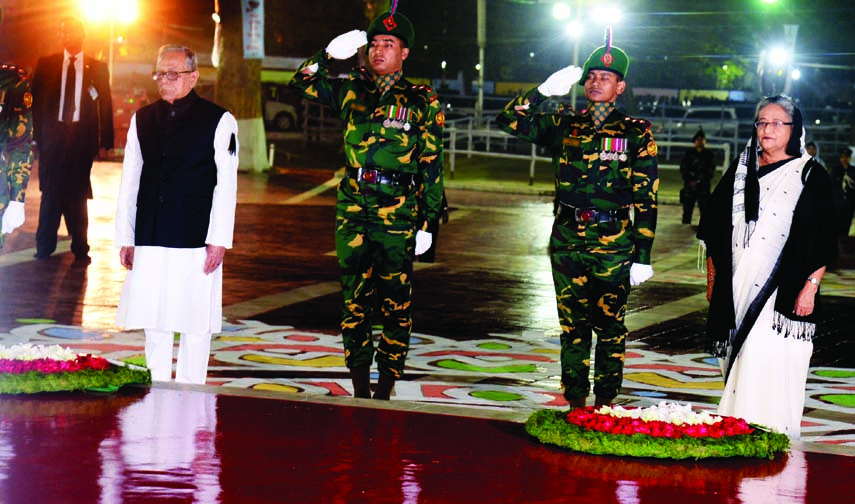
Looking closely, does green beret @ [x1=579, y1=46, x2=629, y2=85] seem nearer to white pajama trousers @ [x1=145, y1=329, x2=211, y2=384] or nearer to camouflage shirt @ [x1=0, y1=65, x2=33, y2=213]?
white pajama trousers @ [x1=145, y1=329, x2=211, y2=384]

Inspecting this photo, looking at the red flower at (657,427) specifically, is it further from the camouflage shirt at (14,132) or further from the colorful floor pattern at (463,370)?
the camouflage shirt at (14,132)

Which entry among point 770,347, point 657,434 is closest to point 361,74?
point 770,347

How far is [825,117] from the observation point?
5200cm

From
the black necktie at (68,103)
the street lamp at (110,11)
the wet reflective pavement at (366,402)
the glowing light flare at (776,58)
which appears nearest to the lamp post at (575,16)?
the glowing light flare at (776,58)

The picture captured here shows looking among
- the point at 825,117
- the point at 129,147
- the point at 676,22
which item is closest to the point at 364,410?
the point at 129,147

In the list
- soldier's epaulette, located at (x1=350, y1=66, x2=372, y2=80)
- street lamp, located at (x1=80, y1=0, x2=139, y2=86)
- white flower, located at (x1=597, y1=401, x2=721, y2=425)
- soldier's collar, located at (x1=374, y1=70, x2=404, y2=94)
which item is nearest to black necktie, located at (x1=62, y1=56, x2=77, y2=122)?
soldier's epaulette, located at (x1=350, y1=66, x2=372, y2=80)

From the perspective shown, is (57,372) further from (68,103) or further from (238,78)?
(238,78)

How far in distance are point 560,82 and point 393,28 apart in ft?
3.18

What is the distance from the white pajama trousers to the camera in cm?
849

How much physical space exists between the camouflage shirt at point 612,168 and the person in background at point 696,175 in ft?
48.6

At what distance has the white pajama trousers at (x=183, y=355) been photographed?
334 inches

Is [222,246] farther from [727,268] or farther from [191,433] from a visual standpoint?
[727,268]

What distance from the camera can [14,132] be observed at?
895cm

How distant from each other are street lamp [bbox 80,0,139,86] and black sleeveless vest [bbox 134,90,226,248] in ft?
82.2
